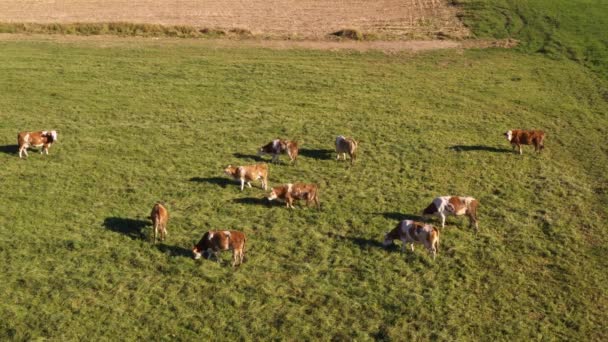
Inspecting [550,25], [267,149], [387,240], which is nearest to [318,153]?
[267,149]

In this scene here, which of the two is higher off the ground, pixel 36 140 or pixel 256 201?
pixel 36 140

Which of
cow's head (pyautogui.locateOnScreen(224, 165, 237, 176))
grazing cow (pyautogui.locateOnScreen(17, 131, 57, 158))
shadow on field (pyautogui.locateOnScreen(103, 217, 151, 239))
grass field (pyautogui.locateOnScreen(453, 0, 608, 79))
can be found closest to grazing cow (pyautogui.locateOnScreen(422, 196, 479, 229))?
cow's head (pyautogui.locateOnScreen(224, 165, 237, 176))

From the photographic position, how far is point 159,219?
19844mm

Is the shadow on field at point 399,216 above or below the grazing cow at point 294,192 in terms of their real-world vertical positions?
below

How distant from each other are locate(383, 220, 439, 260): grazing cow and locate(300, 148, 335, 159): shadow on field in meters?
7.88

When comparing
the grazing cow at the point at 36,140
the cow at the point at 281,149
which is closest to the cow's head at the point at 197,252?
the cow at the point at 281,149

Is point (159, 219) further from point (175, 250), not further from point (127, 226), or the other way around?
point (127, 226)

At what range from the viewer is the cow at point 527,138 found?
2742 centimetres

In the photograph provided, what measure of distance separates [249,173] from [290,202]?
2.33 m

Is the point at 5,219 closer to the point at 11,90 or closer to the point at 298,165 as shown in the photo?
the point at 298,165

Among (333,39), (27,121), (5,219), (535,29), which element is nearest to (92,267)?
(5,219)

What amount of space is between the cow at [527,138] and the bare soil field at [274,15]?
69.6ft

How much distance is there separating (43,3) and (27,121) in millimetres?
29639

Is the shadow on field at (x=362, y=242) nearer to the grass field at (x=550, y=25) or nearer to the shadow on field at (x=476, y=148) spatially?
the shadow on field at (x=476, y=148)
